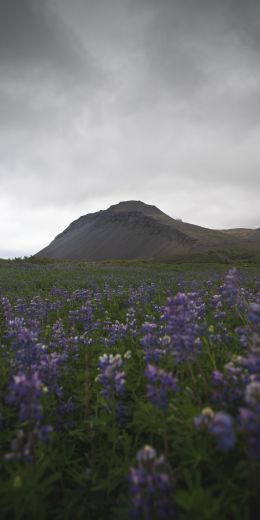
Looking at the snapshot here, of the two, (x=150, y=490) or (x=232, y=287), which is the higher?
(x=232, y=287)

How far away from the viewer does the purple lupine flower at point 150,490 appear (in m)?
2.02

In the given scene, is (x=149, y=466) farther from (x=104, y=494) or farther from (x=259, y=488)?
(x=104, y=494)

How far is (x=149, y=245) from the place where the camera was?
19712cm

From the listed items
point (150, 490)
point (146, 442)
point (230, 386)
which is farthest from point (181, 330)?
point (150, 490)

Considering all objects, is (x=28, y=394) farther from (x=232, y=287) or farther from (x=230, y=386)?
(x=232, y=287)

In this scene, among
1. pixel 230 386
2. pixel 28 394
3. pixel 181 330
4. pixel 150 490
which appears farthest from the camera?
pixel 181 330

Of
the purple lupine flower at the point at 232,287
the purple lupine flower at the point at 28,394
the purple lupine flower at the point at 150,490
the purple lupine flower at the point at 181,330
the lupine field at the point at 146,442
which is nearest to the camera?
the purple lupine flower at the point at 150,490

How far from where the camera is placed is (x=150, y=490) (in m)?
2.00

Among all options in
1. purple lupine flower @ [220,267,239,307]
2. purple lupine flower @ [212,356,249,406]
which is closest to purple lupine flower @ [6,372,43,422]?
purple lupine flower @ [212,356,249,406]

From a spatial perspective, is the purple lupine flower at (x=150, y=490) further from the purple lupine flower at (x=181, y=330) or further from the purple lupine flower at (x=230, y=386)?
the purple lupine flower at (x=181, y=330)

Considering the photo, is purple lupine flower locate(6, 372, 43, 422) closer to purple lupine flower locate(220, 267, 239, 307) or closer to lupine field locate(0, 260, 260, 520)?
lupine field locate(0, 260, 260, 520)

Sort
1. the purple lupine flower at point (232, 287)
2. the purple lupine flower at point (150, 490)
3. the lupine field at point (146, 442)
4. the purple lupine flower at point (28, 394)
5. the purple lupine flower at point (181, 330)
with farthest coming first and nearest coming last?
the purple lupine flower at point (232, 287)
the purple lupine flower at point (181, 330)
the purple lupine flower at point (28, 394)
the lupine field at point (146, 442)
the purple lupine flower at point (150, 490)

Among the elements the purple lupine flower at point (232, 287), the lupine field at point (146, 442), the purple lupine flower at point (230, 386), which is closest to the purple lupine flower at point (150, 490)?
the lupine field at point (146, 442)

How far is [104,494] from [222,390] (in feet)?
4.84
